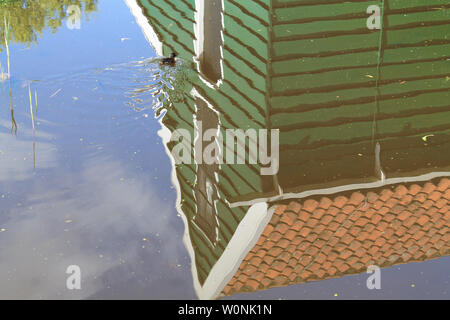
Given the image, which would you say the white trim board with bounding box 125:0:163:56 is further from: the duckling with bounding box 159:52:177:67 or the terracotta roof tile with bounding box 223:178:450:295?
the terracotta roof tile with bounding box 223:178:450:295

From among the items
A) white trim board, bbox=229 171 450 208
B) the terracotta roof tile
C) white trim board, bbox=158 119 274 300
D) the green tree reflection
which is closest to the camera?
white trim board, bbox=158 119 274 300

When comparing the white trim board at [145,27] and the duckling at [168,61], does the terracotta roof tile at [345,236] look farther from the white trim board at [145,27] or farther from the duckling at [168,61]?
the white trim board at [145,27]

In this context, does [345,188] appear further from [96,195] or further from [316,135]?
[96,195]

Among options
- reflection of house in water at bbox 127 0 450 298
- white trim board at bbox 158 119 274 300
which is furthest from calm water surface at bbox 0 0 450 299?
reflection of house in water at bbox 127 0 450 298

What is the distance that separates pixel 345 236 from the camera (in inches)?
229

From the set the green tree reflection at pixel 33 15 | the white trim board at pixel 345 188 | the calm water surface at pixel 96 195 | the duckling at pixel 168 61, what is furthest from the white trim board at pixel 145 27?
the white trim board at pixel 345 188

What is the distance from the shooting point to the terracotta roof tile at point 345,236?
18.0 feet

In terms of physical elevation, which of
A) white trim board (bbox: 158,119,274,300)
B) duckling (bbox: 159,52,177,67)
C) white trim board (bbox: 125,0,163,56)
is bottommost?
white trim board (bbox: 158,119,274,300)

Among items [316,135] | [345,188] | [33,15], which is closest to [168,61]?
[316,135]

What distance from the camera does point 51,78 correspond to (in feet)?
31.0

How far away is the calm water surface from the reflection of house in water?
22 centimetres

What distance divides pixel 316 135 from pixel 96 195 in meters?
2.97

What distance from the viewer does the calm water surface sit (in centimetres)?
537

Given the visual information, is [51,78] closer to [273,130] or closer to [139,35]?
[139,35]
